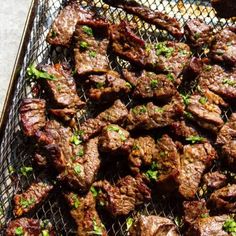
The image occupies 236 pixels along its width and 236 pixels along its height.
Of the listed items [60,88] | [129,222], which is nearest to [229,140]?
[129,222]

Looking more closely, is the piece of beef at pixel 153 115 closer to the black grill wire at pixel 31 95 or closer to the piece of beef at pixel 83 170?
the black grill wire at pixel 31 95

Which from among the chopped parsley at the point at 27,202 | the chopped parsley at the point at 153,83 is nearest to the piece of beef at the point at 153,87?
the chopped parsley at the point at 153,83

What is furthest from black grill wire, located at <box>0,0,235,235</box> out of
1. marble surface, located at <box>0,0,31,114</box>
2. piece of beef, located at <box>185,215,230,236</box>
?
marble surface, located at <box>0,0,31,114</box>

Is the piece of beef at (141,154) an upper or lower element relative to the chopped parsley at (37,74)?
lower

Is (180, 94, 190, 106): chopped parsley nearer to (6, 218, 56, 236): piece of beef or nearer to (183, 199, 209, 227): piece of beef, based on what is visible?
(183, 199, 209, 227): piece of beef

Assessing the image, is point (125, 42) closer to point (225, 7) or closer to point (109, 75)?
point (109, 75)

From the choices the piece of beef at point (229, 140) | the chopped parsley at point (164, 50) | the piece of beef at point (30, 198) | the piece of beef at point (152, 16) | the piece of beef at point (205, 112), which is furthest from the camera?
the piece of beef at point (152, 16)

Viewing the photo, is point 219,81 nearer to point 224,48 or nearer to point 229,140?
point 224,48

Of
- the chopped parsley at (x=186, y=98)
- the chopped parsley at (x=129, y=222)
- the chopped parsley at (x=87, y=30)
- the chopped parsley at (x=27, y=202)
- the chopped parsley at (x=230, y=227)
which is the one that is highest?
the chopped parsley at (x=87, y=30)

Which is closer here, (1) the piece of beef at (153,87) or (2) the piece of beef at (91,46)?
(1) the piece of beef at (153,87)
